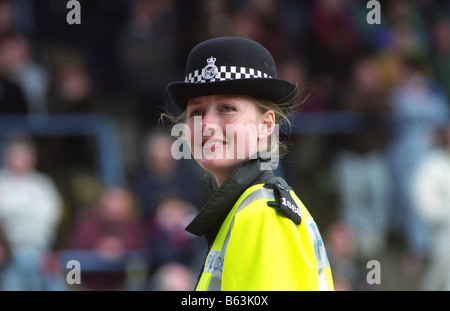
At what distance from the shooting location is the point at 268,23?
8906mm

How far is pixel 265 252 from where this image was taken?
7.23ft

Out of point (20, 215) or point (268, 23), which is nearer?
point (20, 215)

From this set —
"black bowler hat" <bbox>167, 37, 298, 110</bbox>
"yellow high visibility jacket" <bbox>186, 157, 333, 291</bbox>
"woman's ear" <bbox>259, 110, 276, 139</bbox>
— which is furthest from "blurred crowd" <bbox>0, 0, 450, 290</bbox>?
"yellow high visibility jacket" <bbox>186, 157, 333, 291</bbox>

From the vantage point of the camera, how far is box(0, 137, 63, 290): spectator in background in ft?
22.1

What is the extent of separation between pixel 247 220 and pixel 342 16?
7248 mm

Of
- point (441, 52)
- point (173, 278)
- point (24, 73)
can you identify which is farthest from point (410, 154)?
point (24, 73)

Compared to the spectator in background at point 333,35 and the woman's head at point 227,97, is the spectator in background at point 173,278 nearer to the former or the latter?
the spectator in background at point 333,35

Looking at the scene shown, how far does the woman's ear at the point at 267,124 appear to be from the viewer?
2.70 metres

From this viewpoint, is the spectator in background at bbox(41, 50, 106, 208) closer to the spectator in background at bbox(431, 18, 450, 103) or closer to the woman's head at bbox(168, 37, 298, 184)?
the spectator in background at bbox(431, 18, 450, 103)

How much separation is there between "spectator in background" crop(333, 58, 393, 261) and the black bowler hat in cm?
544

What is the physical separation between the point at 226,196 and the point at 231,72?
0.42 m

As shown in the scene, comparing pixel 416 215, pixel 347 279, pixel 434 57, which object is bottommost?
pixel 347 279
